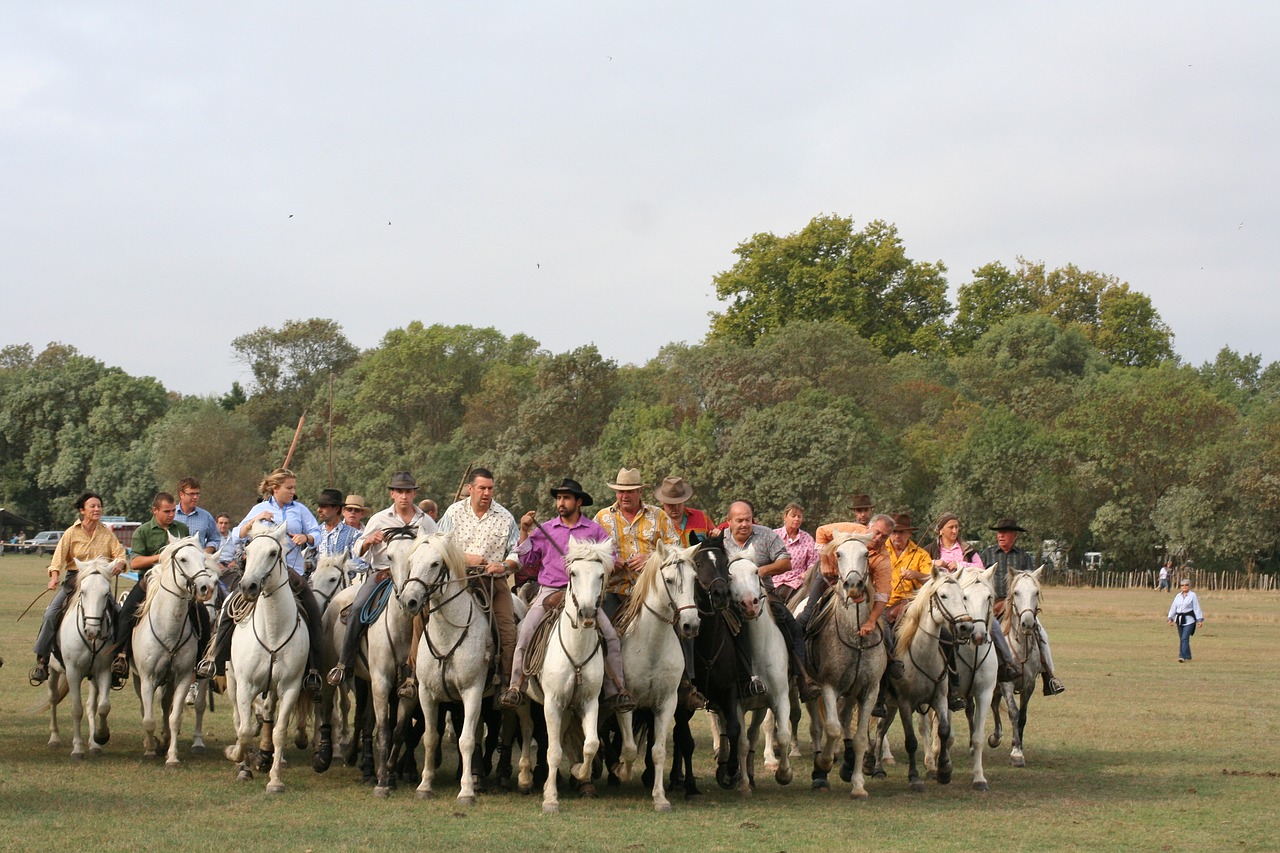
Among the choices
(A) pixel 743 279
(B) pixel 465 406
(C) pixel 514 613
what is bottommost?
(C) pixel 514 613

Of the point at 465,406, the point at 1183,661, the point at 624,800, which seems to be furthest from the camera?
the point at 465,406

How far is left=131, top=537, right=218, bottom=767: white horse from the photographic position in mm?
13000

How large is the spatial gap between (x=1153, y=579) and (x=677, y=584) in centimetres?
5636

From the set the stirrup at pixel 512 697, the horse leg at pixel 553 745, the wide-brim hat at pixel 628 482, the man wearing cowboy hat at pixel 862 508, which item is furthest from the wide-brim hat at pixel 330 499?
the man wearing cowboy hat at pixel 862 508

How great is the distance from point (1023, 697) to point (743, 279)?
70.5m

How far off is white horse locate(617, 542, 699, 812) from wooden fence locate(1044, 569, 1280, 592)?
49527mm

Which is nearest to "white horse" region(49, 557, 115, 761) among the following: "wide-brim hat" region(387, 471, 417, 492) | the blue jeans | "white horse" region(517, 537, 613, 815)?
"wide-brim hat" region(387, 471, 417, 492)

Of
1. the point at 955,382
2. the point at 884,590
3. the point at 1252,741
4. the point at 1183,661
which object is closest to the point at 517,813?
the point at 884,590

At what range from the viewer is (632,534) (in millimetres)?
12297

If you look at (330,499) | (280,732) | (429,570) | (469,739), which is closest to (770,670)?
(469,739)

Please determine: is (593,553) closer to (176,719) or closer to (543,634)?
(543,634)

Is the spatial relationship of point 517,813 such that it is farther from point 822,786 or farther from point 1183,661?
point 1183,661

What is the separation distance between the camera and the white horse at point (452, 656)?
37.8 feet

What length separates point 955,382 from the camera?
267ft
